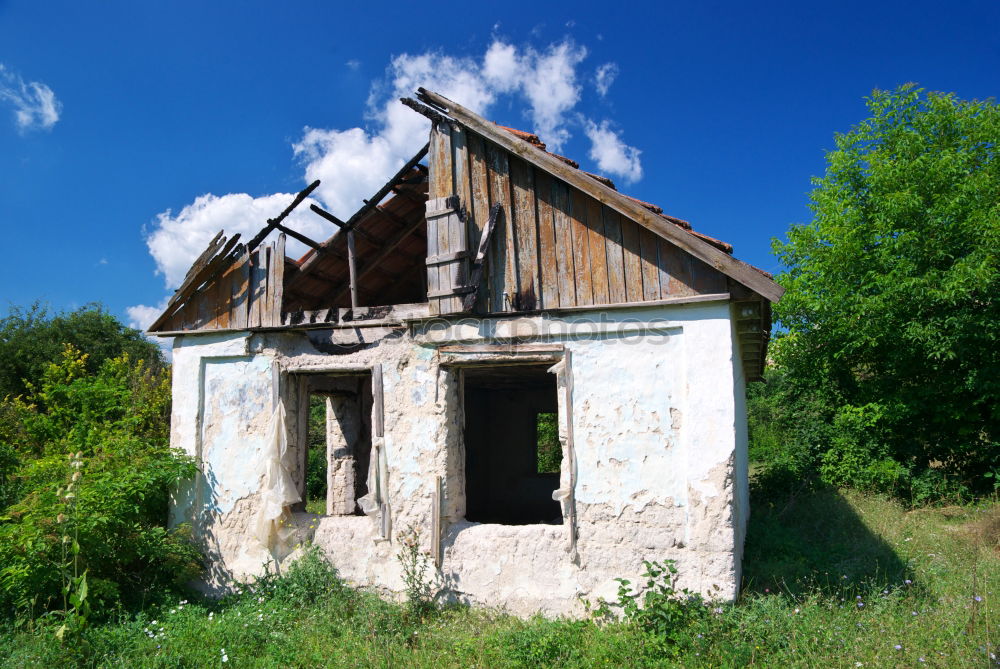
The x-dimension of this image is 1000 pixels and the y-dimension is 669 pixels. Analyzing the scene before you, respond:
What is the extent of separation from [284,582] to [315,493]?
8841 millimetres

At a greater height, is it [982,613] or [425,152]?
[425,152]

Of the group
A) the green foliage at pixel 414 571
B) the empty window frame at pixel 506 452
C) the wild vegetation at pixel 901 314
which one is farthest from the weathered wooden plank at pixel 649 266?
the wild vegetation at pixel 901 314

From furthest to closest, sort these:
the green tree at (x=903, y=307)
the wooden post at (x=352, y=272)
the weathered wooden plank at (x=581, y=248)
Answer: the green tree at (x=903, y=307) < the wooden post at (x=352, y=272) < the weathered wooden plank at (x=581, y=248)

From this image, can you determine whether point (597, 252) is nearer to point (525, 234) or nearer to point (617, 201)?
point (617, 201)

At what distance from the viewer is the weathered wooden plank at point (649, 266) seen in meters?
5.80

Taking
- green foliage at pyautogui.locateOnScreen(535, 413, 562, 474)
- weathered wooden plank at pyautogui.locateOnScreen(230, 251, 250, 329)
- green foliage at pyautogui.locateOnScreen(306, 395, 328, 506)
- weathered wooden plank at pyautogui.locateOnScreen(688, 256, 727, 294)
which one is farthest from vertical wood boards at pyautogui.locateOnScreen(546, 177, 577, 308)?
green foliage at pyautogui.locateOnScreen(535, 413, 562, 474)

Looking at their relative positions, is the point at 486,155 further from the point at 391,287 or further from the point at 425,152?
the point at 391,287

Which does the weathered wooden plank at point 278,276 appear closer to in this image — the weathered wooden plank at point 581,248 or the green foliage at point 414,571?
the green foliage at point 414,571

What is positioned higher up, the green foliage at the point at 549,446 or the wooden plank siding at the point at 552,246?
the wooden plank siding at the point at 552,246

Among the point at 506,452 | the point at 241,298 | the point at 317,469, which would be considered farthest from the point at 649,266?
the point at 317,469

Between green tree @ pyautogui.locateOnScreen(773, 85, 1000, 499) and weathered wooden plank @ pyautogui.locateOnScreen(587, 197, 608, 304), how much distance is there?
7575mm

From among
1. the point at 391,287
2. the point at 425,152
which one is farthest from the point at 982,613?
the point at 391,287

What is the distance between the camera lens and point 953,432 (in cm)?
1093

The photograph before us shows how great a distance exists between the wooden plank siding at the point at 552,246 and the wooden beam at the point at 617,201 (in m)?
0.20
